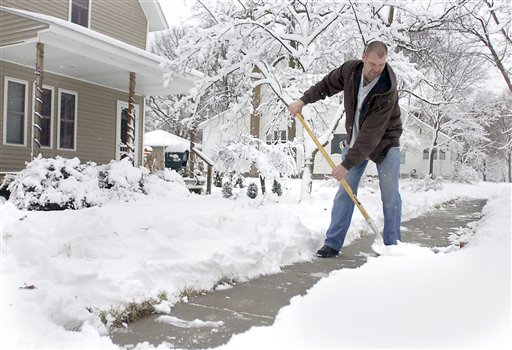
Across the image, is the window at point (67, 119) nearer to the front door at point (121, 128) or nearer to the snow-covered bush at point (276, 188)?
the front door at point (121, 128)

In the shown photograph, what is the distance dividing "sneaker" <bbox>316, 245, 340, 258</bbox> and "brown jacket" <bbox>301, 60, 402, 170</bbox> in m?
0.86

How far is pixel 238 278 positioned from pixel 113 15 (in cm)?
1188

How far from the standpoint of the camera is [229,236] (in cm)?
383

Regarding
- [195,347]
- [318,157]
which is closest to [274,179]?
[195,347]

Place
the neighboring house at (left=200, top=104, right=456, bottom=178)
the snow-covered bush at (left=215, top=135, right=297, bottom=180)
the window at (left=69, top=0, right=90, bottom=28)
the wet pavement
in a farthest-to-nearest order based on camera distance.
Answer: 1. the neighboring house at (left=200, top=104, right=456, bottom=178)
2. the window at (left=69, top=0, right=90, bottom=28)
3. the snow-covered bush at (left=215, top=135, right=297, bottom=180)
4. the wet pavement

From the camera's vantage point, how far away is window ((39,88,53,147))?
35.1ft

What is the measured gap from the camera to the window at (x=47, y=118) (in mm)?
10695

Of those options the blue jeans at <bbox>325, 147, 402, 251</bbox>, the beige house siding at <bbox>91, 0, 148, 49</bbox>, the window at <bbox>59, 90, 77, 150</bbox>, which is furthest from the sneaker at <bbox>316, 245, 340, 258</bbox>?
the beige house siding at <bbox>91, 0, 148, 49</bbox>

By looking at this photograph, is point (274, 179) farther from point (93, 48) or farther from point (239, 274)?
point (239, 274)

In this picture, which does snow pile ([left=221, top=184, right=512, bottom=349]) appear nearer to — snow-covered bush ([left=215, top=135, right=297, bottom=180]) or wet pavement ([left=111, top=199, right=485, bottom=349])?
wet pavement ([left=111, top=199, right=485, bottom=349])

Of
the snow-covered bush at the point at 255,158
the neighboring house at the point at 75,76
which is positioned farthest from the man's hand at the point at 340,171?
the neighboring house at the point at 75,76

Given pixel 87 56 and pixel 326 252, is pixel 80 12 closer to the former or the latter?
pixel 87 56

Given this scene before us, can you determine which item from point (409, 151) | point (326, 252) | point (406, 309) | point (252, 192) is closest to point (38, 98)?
point (252, 192)

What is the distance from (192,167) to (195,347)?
12.7m
